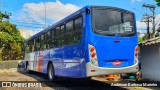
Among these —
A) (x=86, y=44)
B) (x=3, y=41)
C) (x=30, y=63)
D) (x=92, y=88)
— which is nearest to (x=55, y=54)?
(x=92, y=88)

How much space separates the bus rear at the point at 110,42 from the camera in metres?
11.1

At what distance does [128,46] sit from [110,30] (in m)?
1.02

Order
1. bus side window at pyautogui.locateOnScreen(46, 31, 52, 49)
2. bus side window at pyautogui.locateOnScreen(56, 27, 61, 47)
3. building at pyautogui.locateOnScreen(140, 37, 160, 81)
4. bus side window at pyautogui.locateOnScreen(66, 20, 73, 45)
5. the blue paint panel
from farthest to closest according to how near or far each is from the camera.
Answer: bus side window at pyautogui.locateOnScreen(46, 31, 52, 49)
building at pyautogui.locateOnScreen(140, 37, 160, 81)
bus side window at pyautogui.locateOnScreen(56, 27, 61, 47)
bus side window at pyautogui.locateOnScreen(66, 20, 73, 45)
the blue paint panel

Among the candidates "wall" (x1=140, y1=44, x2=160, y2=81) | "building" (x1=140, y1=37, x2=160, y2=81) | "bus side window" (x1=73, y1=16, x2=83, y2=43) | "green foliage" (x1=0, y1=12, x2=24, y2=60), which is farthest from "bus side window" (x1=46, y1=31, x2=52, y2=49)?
"green foliage" (x1=0, y1=12, x2=24, y2=60)

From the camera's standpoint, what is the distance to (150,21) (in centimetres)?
4544

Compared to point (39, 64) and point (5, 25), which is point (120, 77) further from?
point (5, 25)

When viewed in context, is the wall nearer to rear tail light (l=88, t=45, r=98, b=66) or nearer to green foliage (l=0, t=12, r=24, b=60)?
rear tail light (l=88, t=45, r=98, b=66)

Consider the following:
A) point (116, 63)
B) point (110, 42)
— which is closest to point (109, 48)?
point (110, 42)

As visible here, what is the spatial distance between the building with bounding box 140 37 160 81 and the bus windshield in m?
2.83

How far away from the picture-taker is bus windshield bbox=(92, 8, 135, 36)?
1144cm

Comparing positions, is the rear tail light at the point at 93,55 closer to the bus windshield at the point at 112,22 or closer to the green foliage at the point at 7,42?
the bus windshield at the point at 112,22

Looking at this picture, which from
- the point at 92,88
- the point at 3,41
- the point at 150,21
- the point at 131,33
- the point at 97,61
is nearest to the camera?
the point at 97,61

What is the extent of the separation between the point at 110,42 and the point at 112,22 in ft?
2.77

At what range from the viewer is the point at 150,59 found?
52.2 ft
